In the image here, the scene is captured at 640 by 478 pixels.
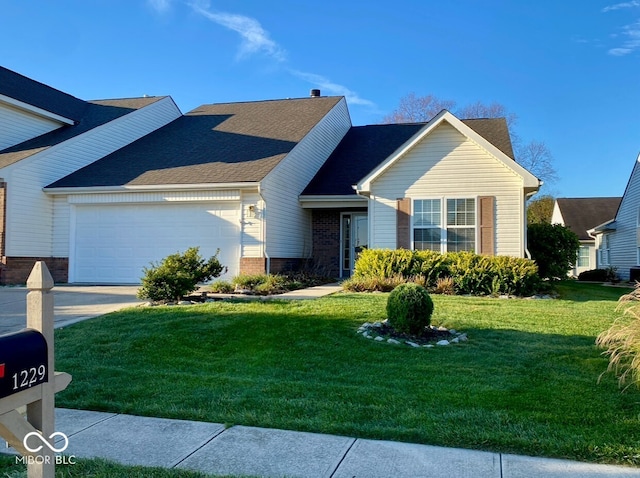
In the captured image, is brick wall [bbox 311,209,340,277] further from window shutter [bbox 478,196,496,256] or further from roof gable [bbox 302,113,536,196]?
window shutter [bbox 478,196,496,256]

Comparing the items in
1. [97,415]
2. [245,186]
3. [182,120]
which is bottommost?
[97,415]

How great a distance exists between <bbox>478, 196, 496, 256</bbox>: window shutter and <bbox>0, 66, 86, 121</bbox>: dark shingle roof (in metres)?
15.9

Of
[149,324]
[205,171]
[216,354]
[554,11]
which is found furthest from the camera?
[554,11]

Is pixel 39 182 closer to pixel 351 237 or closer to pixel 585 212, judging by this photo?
pixel 351 237

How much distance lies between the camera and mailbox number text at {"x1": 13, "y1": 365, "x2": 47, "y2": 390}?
2.10m

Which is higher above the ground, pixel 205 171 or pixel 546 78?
pixel 546 78

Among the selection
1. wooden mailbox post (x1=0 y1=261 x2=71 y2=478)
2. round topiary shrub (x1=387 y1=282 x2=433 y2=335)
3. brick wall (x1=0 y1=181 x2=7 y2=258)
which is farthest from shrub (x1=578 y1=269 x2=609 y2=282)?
wooden mailbox post (x1=0 y1=261 x2=71 y2=478)

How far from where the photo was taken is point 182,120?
20.9 metres

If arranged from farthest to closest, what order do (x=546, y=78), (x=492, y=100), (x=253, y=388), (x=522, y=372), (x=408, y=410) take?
(x=492, y=100) < (x=546, y=78) < (x=522, y=372) < (x=253, y=388) < (x=408, y=410)

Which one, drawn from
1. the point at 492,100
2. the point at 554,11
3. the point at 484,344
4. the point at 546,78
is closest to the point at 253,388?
the point at 484,344

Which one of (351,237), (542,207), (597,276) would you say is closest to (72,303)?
(351,237)

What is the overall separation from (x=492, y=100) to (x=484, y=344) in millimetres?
32887

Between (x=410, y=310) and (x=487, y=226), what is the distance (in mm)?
7084

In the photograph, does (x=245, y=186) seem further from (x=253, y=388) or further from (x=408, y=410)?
(x=408, y=410)
